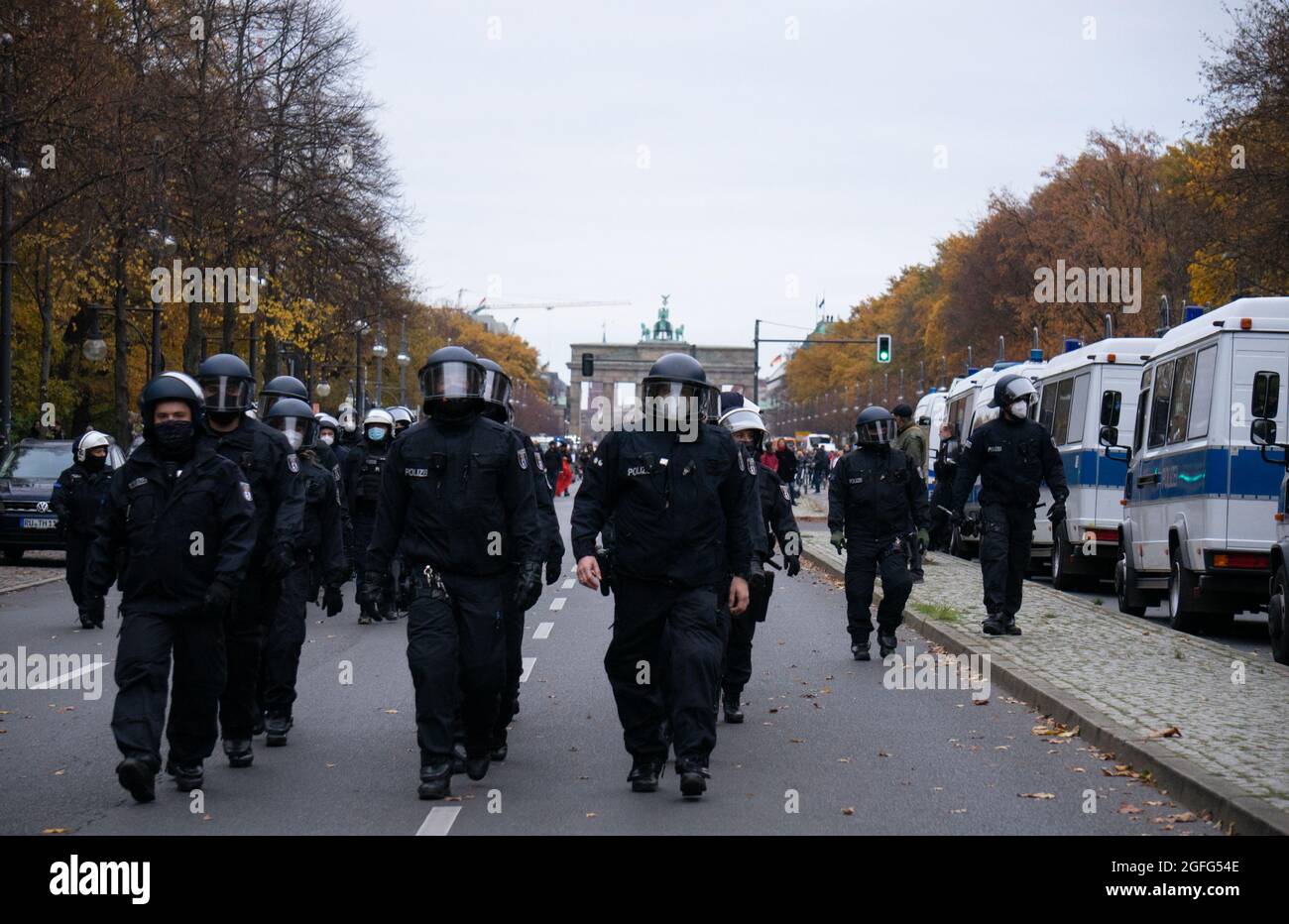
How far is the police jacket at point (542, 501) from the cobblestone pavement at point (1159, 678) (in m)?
3.23

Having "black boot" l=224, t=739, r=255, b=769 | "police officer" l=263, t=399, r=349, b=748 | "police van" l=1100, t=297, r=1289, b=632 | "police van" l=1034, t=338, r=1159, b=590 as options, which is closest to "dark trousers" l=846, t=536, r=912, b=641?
"police van" l=1100, t=297, r=1289, b=632

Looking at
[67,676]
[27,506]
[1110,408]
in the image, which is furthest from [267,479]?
[27,506]

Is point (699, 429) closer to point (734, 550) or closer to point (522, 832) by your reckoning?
point (734, 550)

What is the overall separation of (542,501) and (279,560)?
5.42 feet

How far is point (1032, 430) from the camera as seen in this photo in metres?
14.2

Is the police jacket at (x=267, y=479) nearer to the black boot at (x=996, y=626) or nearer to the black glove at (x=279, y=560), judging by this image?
the black glove at (x=279, y=560)

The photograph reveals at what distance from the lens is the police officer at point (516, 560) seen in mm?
8312

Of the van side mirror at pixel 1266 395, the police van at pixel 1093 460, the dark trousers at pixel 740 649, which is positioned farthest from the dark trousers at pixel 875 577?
the police van at pixel 1093 460

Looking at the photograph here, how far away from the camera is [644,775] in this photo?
798 centimetres

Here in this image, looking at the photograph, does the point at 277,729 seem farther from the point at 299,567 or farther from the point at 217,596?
the point at 217,596

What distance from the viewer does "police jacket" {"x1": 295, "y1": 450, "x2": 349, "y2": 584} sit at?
33.6 ft

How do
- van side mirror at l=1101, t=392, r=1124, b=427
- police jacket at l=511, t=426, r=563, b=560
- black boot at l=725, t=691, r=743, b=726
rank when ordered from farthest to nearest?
van side mirror at l=1101, t=392, r=1124, b=427, black boot at l=725, t=691, r=743, b=726, police jacket at l=511, t=426, r=563, b=560

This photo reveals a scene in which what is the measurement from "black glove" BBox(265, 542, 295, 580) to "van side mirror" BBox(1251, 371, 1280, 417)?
9232 mm

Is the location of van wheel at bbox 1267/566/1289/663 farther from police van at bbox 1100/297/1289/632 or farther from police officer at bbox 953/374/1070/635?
police officer at bbox 953/374/1070/635
